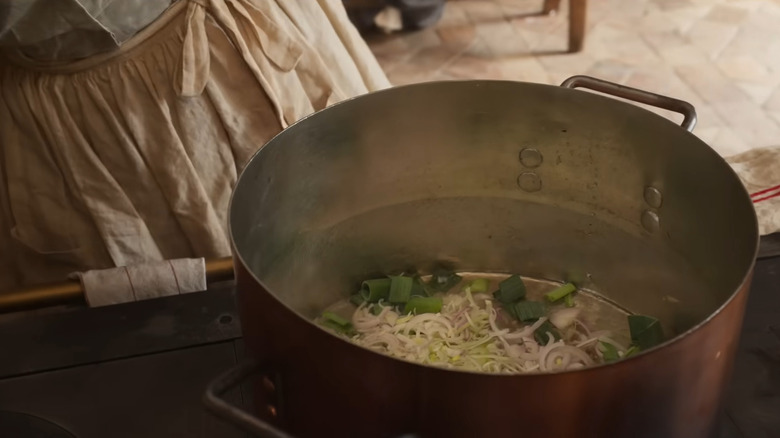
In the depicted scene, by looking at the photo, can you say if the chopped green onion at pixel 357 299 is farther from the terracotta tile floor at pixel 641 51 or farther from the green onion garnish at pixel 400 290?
the terracotta tile floor at pixel 641 51

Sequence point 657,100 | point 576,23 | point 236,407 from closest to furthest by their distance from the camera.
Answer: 1. point 236,407
2. point 657,100
3. point 576,23

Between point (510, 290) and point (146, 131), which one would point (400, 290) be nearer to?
point (510, 290)

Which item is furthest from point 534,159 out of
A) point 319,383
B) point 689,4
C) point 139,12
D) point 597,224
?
point 689,4

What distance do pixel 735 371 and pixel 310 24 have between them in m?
0.72

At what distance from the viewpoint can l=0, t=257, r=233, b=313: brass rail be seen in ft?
2.71

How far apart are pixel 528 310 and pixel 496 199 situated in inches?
4.9

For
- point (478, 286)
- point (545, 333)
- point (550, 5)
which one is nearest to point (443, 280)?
point (478, 286)

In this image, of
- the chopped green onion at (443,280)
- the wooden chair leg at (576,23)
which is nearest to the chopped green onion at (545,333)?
the chopped green onion at (443,280)

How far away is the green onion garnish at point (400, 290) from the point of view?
877 millimetres

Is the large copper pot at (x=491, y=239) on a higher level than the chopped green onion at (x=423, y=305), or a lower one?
higher

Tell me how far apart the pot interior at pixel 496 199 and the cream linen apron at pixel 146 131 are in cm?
31

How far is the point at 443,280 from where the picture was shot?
0.93 meters

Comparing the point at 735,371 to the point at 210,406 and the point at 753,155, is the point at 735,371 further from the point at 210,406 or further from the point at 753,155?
the point at 210,406

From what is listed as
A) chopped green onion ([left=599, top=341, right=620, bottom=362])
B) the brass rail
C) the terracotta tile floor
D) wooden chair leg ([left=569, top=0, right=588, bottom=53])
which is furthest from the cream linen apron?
wooden chair leg ([left=569, top=0, right=588, bottom=53])
